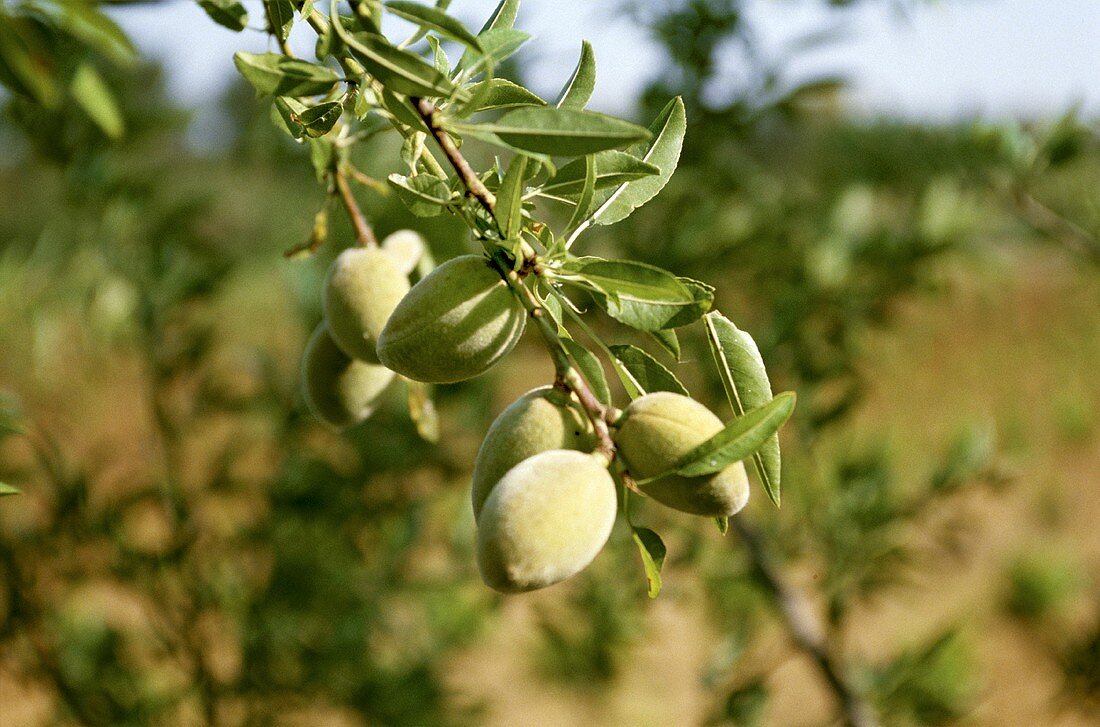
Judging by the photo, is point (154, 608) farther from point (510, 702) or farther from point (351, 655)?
point (510, 702)

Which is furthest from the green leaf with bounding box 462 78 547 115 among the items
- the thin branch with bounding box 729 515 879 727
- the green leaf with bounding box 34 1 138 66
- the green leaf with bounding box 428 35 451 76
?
the thin branch with bounding box 729 515 879 727

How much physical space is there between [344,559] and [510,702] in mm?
1817

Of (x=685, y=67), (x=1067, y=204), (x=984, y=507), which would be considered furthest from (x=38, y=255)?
(x=984, y=507)

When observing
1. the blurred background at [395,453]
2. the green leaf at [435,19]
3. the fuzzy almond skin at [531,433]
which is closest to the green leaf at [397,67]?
the green leaf at [435,19]

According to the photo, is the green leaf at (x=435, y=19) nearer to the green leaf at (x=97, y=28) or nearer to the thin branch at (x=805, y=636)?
the green leaf at (x=97, y=28)

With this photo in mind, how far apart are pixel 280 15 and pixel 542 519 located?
0.21 meters

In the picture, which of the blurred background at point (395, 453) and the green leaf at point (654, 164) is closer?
the green leaf at point (654, 164)

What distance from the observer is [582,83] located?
1.30ft

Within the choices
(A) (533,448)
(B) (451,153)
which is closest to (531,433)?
(A) (533,448)

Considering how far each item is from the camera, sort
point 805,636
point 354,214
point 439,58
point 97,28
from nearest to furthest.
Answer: point 97,28 < point 439,58 < point 354,214 < point 805,636

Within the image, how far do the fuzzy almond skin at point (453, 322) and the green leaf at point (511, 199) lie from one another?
0.09 feet

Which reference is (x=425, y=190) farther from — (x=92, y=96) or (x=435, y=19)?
(x=92, y=96)

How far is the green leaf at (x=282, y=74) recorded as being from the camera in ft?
1.00

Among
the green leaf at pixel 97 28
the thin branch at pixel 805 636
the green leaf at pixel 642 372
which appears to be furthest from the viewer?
the thin branch at pixel 805 636
